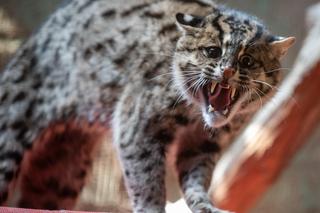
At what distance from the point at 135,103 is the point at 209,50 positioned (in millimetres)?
→ 316

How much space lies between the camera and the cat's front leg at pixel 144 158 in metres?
2.13

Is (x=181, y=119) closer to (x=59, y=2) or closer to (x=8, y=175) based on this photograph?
(x=8, y=175)

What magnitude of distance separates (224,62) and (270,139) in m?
0.69

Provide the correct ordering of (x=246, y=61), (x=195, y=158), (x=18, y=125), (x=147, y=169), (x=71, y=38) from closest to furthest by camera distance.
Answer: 1. (x=246, y=61)
2. (x=147, y=169)
3. (x=195, y=158)
4. (x=18, y=125)
5. (x=71, y=38)

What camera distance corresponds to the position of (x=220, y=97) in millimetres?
2033

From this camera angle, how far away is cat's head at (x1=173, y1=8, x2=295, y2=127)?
200cm

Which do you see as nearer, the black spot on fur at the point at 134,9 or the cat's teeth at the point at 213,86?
the cat's teeth at the point at 213,86

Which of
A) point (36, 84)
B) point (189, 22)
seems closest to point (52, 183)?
point (36, 84)

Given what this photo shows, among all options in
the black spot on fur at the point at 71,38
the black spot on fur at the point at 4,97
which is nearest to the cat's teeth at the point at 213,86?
the black spot on fur at the point at 71,38

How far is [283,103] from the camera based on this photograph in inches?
103

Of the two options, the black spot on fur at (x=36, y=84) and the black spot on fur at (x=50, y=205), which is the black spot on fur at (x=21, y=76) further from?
the black spot on fur at (x=50, y=205)

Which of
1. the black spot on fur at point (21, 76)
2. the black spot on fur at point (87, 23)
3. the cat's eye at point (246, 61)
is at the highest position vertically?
the cat's eye at point (246, 61)

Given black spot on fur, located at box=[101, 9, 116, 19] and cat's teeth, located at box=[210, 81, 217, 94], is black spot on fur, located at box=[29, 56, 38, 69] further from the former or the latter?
cat's teeth, located at box=[210, 81, 217, 94]

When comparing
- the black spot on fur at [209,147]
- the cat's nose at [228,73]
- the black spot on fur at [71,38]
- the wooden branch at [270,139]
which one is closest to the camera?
the cat's nose at [228,73]
